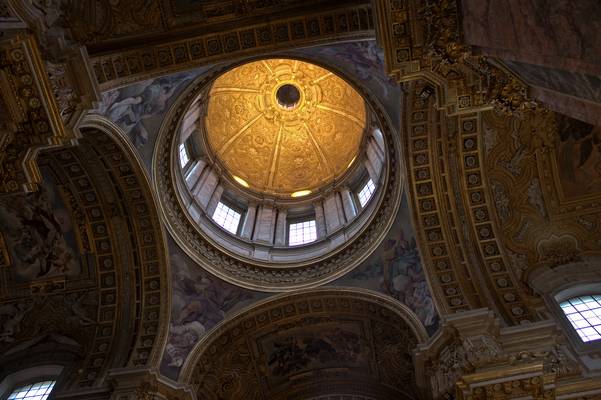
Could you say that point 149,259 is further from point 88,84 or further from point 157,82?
point 88,84

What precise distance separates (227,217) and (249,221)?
785 millimetres

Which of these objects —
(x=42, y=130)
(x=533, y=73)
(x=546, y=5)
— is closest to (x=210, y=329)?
(x=42, y=130)

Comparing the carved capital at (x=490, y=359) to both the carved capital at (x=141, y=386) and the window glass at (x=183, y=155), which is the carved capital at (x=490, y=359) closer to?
the carved capital at (x=141, y=386)

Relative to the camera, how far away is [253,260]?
14.4 metres

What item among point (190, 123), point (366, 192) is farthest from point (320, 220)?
point (190, 123)

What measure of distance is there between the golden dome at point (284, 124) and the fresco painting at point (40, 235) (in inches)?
313

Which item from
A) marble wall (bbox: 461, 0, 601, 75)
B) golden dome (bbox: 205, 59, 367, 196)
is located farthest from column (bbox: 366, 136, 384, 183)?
marble wall (bbox: 461, 0, 601, 75)

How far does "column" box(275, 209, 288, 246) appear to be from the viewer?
659 inches

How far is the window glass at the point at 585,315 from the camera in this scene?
1002 cm

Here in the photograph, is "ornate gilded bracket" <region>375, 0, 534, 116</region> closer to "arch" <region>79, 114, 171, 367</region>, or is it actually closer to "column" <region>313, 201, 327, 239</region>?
"arch" <region>79, 114, 171, 367</region>

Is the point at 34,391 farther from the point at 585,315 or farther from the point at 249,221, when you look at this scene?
the point at 585,315

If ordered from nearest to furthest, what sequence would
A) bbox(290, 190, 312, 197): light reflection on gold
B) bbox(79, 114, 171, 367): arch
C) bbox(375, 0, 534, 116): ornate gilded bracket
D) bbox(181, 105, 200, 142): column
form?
bbox(375, 0, 534, 116): ornate gilded bracket < bbox(79, 114, 171, 367): arch < bbox(181, 105, 200, 142): column < bbox(290, 190, 312, 197): light reflection on gold

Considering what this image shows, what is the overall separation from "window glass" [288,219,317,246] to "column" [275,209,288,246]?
0.25m

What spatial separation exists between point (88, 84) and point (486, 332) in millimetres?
8429
